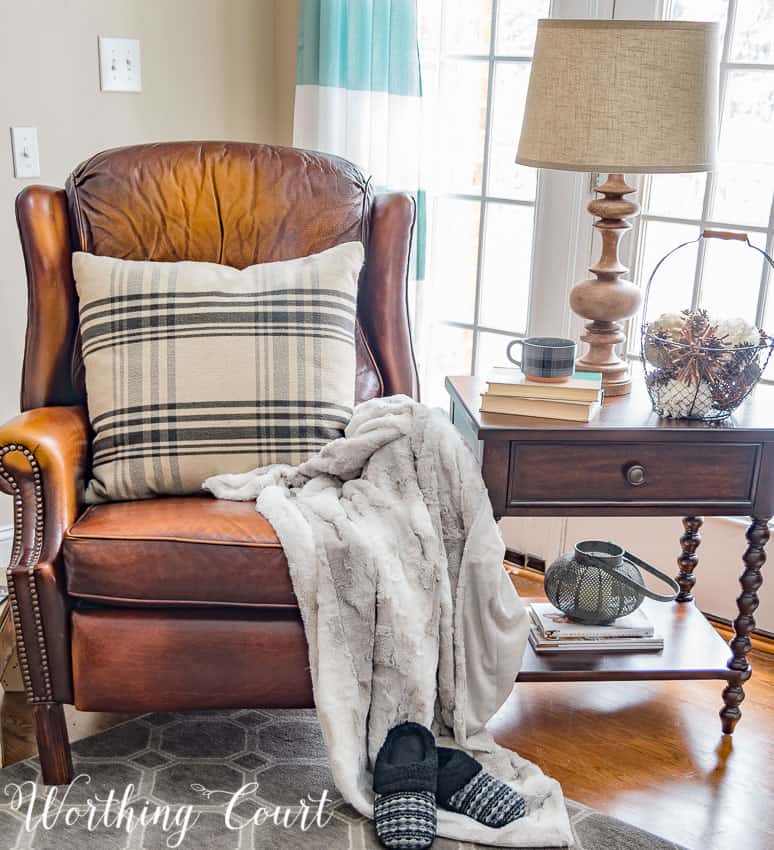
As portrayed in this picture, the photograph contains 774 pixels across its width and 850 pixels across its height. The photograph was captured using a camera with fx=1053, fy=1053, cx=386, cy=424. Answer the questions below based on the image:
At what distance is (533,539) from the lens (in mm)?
2801

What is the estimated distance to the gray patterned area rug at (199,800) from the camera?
1.72 metres

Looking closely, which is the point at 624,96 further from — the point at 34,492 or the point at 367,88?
the point at 34,492

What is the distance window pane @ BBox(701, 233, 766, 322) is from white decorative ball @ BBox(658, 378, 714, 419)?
1.60 feet

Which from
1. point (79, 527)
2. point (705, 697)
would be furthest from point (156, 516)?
point (705, 697)

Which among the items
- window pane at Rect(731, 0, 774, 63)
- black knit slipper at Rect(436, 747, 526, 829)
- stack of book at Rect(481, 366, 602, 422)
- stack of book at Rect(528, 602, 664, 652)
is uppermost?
window pane at Rect(731, 0, 774, 63)

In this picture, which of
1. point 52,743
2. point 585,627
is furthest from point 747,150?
point 52,743

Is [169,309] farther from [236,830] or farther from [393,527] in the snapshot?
[236,830]

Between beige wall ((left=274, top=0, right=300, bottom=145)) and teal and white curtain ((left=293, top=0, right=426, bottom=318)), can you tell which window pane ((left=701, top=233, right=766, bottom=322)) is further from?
beige wall ((left=274, top=0, right=300, bottom=145))

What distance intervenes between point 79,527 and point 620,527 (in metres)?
1.41

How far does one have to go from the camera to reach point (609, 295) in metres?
2.04

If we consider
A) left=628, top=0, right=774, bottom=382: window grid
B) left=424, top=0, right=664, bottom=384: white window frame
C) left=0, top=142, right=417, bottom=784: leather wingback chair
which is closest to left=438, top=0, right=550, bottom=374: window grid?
left=424, top=0, right=664, bottom=384: white window frame

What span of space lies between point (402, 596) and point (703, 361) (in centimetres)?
68

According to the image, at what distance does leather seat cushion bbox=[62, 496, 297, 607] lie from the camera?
1739mm

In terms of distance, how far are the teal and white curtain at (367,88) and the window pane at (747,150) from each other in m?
0.75
